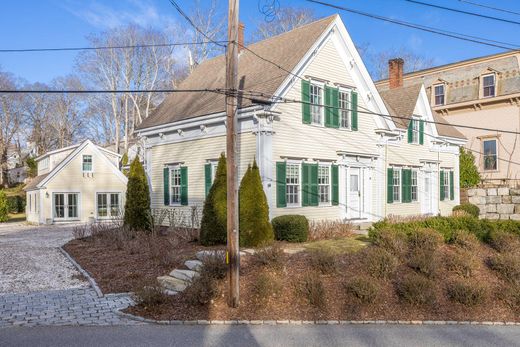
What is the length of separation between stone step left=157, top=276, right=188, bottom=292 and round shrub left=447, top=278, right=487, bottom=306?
5226 millimetres

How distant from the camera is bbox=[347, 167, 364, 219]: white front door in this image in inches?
719

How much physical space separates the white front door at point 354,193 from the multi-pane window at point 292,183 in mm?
2901

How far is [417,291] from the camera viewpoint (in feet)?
27.7

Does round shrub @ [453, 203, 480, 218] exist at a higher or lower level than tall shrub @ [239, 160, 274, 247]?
lower

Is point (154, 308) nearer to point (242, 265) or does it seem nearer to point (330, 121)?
point (242, 265)

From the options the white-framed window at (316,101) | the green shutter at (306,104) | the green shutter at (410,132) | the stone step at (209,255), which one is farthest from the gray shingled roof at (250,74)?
the green shutter at (410,132)

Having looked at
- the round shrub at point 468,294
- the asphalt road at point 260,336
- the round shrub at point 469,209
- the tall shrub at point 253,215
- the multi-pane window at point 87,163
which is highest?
the multi-pane window at point 87,163

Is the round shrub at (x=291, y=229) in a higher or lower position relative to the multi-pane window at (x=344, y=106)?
lower

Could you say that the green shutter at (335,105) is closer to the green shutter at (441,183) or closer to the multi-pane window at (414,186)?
the multi-pane window at (414,186)

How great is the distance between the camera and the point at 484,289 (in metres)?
8.66

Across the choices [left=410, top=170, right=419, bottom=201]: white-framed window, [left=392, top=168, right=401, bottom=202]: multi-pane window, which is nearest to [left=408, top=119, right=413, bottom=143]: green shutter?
[left=410, top=170, right=419, bottom=201]: white-framed window

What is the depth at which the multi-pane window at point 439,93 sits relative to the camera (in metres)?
31.1

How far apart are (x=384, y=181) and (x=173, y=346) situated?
15.0 m

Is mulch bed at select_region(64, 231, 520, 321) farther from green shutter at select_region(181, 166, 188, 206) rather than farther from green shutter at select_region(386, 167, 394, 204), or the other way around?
green shutter at select_region(386, 167, 394, 204)
